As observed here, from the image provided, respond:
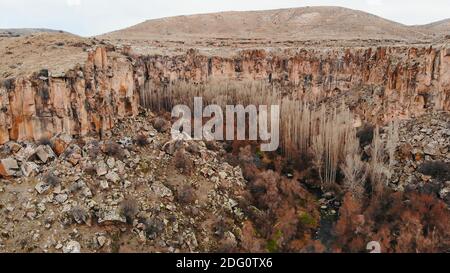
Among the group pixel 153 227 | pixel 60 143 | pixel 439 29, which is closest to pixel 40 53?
pixel 60 143

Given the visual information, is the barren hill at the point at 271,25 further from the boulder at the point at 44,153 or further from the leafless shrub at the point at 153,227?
the leafless shrub at the point at 153,227

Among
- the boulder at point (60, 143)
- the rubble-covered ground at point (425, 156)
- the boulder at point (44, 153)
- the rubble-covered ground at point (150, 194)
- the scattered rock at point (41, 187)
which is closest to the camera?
the rubble-covered ground at point (150, 194)

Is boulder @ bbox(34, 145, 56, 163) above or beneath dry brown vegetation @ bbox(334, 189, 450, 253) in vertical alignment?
above

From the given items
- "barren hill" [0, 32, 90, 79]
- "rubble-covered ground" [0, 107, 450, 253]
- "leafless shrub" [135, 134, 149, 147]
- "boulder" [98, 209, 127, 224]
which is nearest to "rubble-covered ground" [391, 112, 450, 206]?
"rubble-covered ground" [0, 107, 450, 253]

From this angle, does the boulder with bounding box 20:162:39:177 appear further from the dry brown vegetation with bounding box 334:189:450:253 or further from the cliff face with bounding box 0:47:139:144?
the dry brown vegetation with bounding box 334:189:450:253

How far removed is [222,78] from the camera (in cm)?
3459

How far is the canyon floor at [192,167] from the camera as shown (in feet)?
44.6

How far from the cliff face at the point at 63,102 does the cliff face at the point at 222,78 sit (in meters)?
0.04

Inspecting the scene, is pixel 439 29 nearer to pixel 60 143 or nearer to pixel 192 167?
pixel 192 167

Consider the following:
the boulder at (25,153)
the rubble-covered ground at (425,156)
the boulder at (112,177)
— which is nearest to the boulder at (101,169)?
the boulder at (112,177)

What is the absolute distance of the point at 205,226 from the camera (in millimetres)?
15195

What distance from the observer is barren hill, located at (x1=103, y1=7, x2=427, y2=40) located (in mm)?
67062

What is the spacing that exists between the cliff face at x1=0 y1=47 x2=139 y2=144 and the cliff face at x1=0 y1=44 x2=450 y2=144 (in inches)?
1.4

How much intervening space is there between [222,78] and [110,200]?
73.4ft
